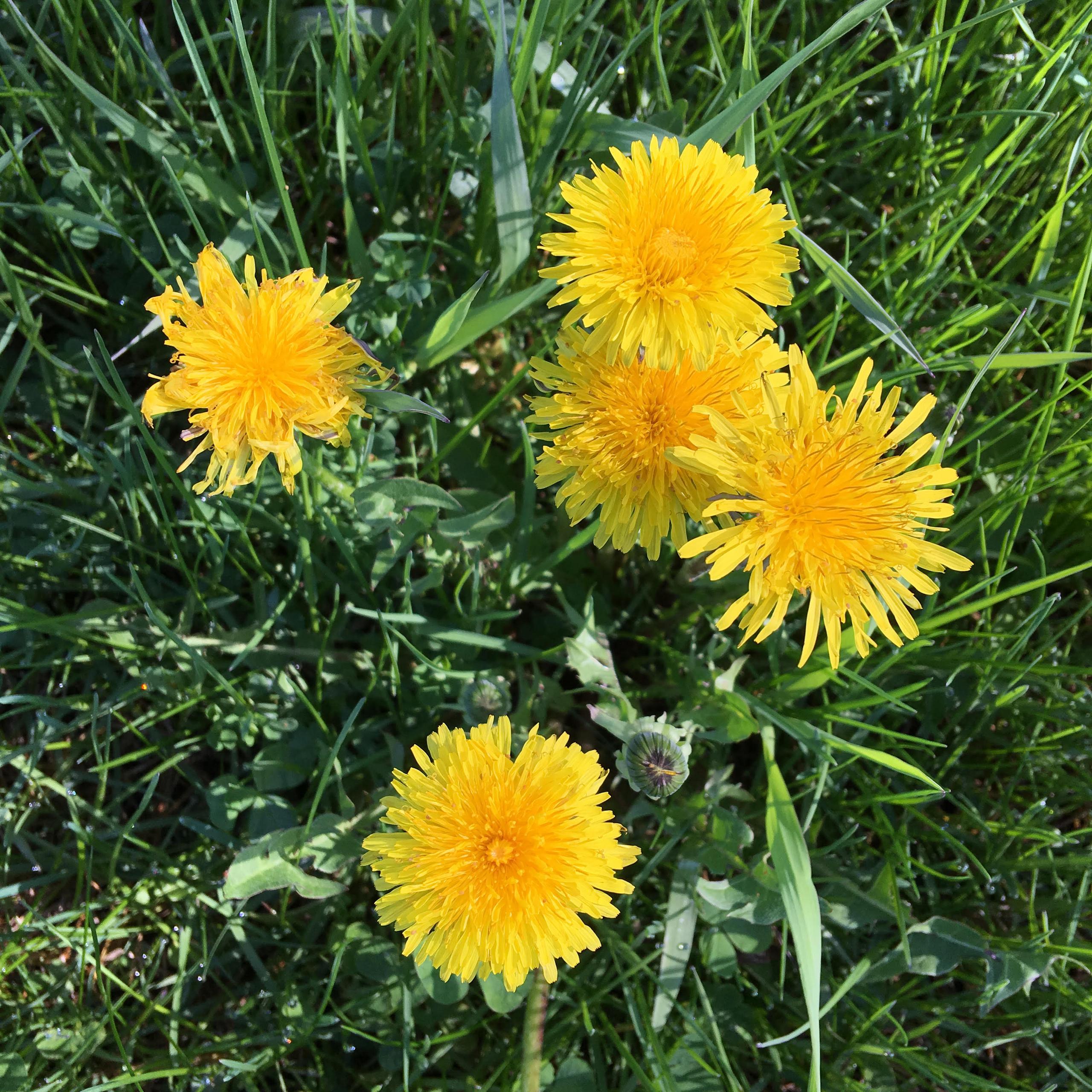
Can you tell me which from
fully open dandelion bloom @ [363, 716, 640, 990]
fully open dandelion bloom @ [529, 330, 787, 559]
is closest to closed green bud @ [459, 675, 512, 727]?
fully open dandelion bloom @ [363, 716, 640, 990]

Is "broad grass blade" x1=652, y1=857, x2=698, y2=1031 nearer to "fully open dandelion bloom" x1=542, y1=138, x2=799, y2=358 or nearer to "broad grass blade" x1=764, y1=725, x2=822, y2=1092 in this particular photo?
"broad grass blade" x1=764, y1=725, x2=822, y2=1092

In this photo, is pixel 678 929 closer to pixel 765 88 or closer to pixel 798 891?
pixel 798 891

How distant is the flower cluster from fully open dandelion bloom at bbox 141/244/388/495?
16.5 inches

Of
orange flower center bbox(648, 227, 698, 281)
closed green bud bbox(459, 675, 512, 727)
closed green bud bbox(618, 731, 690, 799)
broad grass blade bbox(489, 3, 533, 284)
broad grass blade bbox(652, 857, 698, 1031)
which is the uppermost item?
broad grass blade bbox(489, 3, 533, 284)

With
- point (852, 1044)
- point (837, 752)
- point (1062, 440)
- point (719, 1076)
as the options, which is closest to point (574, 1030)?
point (719, 1076)

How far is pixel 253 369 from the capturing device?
154cm

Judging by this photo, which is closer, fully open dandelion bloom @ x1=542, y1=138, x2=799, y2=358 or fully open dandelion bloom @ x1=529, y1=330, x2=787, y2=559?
fully open dandelion bloom @ x1=542, y1=138, x2=799, y2=358

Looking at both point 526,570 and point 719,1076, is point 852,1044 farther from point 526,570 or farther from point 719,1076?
point 526,570

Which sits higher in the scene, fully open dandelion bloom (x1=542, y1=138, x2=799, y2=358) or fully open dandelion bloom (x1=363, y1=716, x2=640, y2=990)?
fully open dandelion bloom (x1=542, y1=138, x2=799, y2=358)

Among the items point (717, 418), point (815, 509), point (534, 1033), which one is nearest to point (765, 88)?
point (717, 418)

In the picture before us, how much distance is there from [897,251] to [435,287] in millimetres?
1236

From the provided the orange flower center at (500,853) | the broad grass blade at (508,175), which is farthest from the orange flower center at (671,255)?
the orange flower center at (500,853)

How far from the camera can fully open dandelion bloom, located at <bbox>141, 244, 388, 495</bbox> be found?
1.53 m

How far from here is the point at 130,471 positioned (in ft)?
6.71
